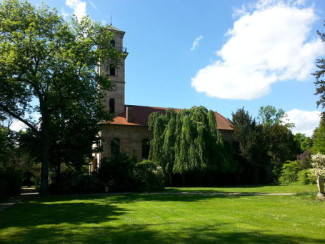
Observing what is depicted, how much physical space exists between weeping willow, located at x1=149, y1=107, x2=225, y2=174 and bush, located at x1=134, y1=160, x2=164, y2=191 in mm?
6672

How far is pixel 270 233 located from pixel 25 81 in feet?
65.5

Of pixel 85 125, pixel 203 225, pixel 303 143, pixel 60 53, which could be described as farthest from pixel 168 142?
pixel 303 143

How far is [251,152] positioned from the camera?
34.8 metres

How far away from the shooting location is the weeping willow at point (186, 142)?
96.0 feet

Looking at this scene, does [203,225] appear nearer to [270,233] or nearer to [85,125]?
[270,233]

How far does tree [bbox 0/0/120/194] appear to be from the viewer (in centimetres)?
1984

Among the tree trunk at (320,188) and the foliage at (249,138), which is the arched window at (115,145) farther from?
the tree trunk at (320,188)

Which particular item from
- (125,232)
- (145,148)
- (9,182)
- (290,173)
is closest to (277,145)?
(290,173)

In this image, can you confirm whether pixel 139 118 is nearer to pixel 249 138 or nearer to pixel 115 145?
pixel 115 145

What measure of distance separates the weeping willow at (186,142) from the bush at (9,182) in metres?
14.0

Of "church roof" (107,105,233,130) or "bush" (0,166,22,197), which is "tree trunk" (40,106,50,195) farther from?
"church roof" (107,105,233,130)

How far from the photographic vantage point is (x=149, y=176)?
22.7 metres

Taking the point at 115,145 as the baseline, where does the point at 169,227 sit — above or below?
below

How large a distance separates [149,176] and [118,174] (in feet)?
9.32
